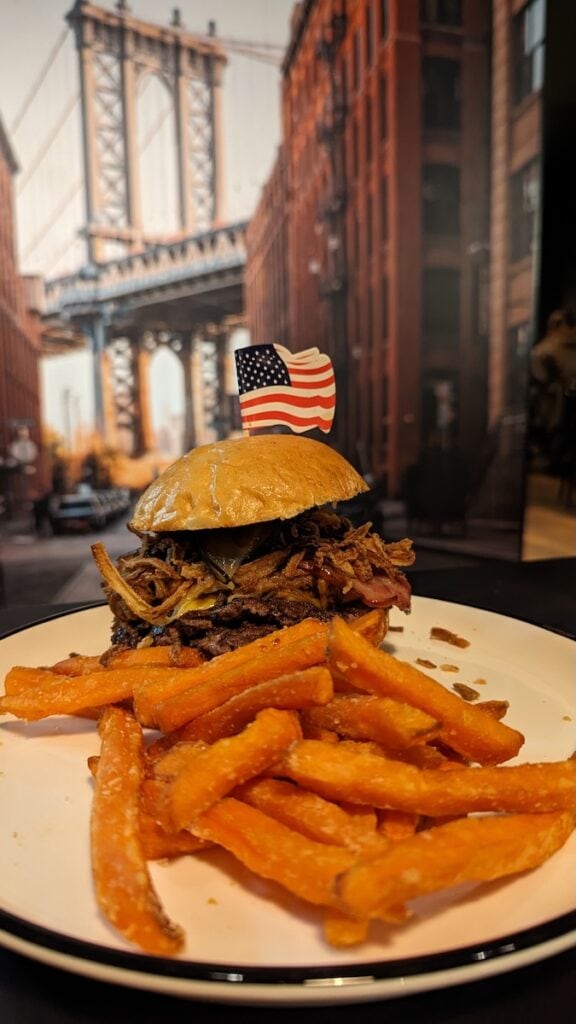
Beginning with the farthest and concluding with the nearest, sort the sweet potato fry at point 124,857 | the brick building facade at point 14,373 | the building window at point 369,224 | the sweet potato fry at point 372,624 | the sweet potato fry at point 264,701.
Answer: the building window at point 369,224 → the brick building facade at point 14,373 → the sweet potato fry at point 372,624 → the sweet potato fry at point 264,701 → the sweet potato fry at point 124,857

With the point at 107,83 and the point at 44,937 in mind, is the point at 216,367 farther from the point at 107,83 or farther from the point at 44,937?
the point at 44,937

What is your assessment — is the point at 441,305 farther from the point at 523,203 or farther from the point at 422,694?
the point at 422,694

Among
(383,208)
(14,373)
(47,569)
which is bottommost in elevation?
(47,569)

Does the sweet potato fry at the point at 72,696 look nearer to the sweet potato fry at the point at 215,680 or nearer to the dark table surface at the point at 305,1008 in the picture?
the sweet potato fry at the point at 215,680

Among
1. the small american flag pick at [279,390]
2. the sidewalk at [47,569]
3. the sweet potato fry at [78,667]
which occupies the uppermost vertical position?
the small american flag pick at [279,390]

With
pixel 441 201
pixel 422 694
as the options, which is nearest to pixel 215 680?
pixel 422 694

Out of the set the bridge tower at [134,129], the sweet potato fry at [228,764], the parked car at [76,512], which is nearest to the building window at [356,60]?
the bridge tower at [134,129]

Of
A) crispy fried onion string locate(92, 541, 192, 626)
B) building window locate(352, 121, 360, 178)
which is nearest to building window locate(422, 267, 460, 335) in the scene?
building window locate(352, 121, 360, 178)
